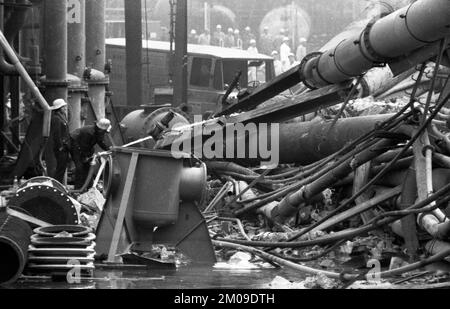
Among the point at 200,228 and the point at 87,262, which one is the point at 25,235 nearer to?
the point at 87,262

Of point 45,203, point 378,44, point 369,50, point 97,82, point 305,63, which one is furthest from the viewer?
point 97,82

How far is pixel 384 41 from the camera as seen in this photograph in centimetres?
1198

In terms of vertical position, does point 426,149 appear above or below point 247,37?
below

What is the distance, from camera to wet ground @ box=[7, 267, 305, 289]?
9.04 m

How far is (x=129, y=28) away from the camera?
90.2 feet

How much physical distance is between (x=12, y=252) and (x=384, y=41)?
4948 millimetres

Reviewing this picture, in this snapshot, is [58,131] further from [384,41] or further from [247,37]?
[247,37]

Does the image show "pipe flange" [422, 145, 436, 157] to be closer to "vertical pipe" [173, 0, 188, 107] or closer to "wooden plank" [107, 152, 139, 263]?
"wooden plank" [107, 152, 139, 263]

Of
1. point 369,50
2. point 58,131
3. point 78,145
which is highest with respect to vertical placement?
point 369,50

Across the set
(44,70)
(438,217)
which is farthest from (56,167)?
(438,217)

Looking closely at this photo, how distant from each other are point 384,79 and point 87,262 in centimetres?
1192

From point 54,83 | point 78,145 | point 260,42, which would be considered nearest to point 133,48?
point 54,83

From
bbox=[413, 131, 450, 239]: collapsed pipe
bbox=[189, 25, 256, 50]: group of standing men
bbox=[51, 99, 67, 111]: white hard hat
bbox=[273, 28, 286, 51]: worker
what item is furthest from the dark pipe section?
bbox=[273, 28, 286, 51]: worker

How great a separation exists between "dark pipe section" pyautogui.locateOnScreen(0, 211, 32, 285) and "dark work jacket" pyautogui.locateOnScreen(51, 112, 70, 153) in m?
8.40
